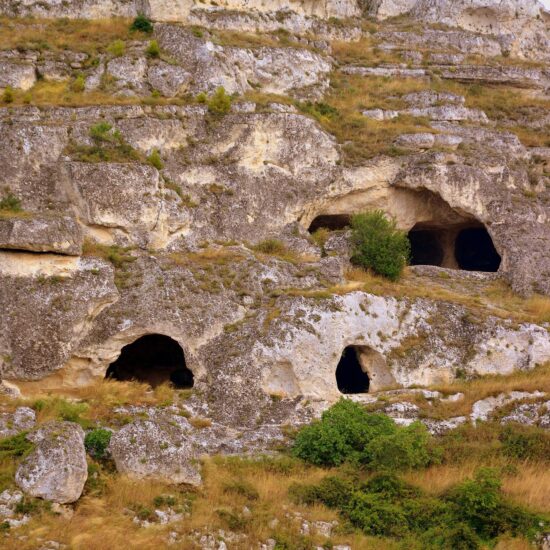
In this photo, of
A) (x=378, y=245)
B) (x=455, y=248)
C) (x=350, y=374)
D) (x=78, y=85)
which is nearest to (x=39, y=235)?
(x=78, y=85)

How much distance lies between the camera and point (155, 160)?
31.4 metres

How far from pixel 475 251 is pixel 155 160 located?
16.6 meters

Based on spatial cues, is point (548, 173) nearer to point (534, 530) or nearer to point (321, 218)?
point (321, 218)

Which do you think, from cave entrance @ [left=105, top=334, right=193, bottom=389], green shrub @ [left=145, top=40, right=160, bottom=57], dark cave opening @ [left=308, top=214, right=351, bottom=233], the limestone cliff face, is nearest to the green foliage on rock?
the limestone cliff face

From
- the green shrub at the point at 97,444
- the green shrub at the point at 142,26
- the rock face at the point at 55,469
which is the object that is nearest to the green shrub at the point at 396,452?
the green shrub at the point at 97,444

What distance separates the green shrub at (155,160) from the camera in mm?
31391

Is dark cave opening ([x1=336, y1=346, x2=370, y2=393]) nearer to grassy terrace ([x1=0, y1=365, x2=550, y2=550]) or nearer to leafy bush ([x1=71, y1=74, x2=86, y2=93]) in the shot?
grassy terrace ([x1=0, y1=365, x2=550, y2=550])

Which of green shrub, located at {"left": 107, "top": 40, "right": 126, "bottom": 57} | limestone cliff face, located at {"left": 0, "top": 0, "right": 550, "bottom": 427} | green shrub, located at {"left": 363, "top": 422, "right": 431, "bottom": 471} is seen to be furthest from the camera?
green shrub, located at {"left": 107, "top": 40, "right": 126, "bottom": 57}

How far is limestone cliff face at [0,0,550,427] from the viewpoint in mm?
27156

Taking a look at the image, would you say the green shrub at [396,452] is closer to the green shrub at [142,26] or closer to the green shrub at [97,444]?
the green shrub at [97,444]

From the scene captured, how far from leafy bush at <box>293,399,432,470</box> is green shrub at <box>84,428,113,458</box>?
5.01m

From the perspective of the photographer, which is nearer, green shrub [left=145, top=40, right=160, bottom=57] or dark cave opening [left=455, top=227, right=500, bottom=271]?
green shrub [left=145, top=40, right=160, bottom=57]

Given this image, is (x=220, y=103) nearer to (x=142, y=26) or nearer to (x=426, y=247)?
(x=142, y=26)

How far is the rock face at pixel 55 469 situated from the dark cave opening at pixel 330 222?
61.9 feet
